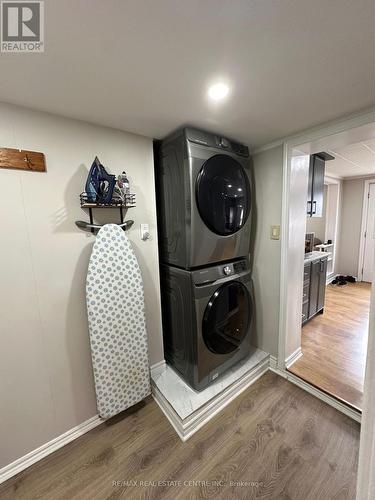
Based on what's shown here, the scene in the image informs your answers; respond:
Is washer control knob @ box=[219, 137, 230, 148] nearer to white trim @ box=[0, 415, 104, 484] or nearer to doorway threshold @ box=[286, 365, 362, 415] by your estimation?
doorway threshold @ box=[286, 365, 362, 415]

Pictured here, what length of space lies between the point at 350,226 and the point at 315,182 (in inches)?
105

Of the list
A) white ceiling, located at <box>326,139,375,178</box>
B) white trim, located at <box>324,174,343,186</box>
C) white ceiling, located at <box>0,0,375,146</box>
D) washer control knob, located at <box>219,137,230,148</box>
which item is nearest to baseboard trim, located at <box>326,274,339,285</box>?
white trim, located at <box>324,174,343,186</box>

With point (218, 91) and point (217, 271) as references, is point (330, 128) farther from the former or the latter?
point (217, 271)

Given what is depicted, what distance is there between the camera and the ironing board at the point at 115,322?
1.41 m

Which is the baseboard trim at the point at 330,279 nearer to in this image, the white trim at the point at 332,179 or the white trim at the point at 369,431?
the white trim at the point at 332,179

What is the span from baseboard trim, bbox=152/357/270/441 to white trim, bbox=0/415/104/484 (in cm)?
49

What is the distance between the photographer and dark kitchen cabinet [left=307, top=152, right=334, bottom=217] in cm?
254

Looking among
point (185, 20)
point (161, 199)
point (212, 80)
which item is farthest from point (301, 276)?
point (185, 20)

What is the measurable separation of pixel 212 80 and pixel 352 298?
4.17 m

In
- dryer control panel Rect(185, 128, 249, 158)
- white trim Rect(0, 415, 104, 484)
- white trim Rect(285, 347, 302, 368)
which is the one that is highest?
dryer control panel Rect(185, 128, 249, 158)

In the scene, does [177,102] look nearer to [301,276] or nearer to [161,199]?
Answer: [161,199]

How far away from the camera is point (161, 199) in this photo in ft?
5.93
